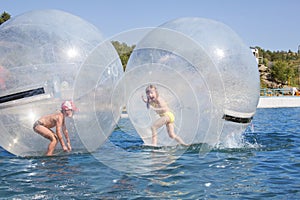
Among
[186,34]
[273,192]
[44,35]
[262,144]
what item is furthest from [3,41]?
[262,144]

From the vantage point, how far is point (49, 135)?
621 cm

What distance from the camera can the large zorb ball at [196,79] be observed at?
5902mm

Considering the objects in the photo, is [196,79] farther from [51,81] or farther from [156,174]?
[51,81]

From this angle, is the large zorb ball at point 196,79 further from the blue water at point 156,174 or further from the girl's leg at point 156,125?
the blue water at point 156,174

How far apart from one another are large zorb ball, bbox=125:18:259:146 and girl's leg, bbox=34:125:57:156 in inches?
47.7

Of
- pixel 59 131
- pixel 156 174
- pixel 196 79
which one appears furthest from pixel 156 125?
pixel 59 131

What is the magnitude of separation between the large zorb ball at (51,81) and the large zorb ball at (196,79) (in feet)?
1.49

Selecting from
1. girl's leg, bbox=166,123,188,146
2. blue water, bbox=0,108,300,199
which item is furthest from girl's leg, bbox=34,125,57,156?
girl's leg, bbox=166,123,188,146

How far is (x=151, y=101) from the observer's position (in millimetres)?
6102

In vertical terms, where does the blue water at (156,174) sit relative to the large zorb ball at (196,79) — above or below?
below

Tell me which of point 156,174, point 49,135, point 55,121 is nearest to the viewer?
point 156,174

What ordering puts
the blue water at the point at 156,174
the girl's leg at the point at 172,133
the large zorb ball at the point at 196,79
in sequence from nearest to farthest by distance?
the blue water at the point at 156,174, the large zorb ball at the point at 196,79, the girl's leg at the point at 172,133

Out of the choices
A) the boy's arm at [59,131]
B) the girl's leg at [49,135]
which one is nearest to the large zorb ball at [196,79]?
the boy's arm at [59,131]

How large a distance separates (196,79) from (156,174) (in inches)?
58.2
